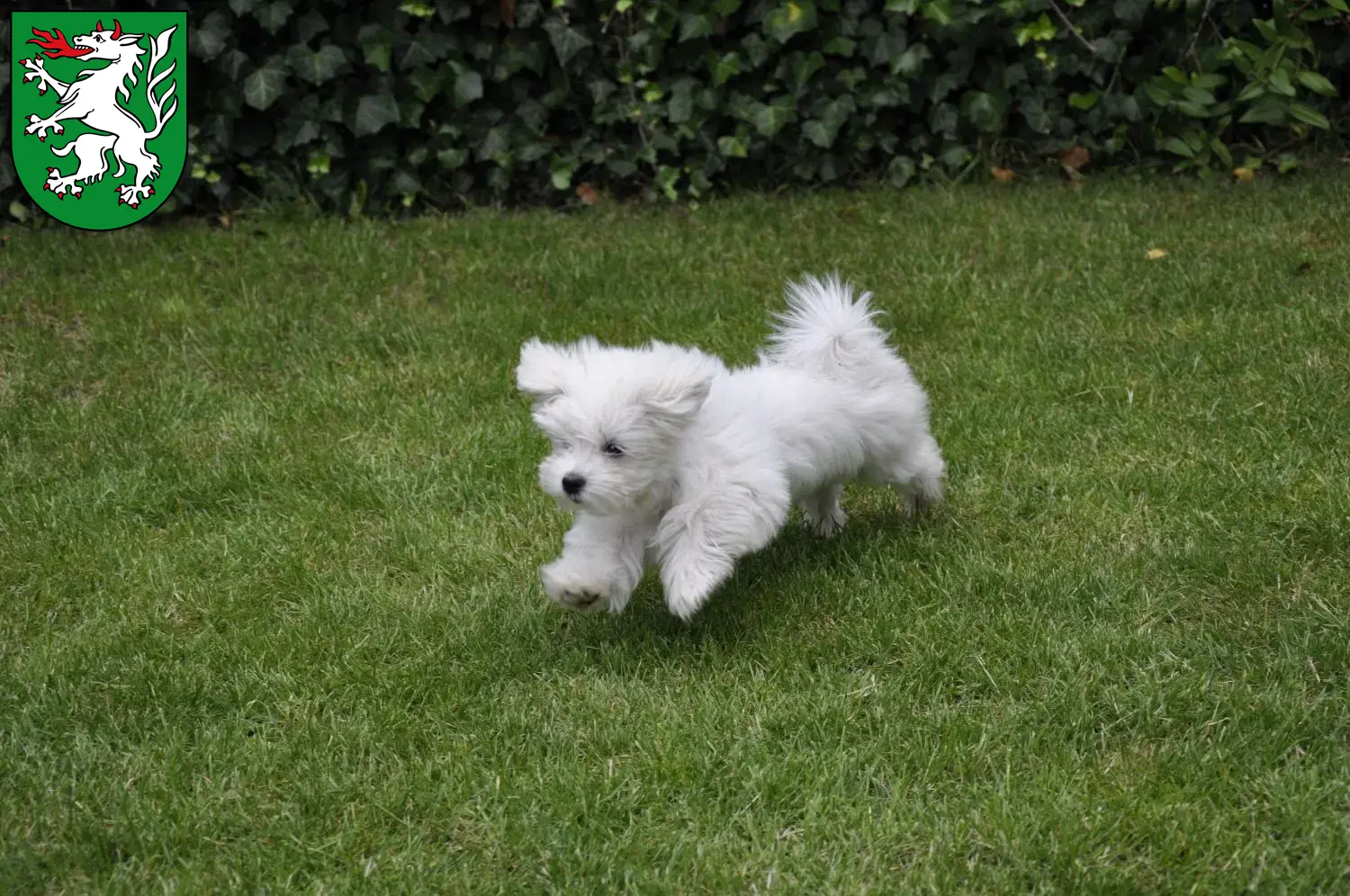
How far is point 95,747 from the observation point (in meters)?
3.42

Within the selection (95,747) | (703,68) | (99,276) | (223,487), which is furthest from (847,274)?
(95,747)

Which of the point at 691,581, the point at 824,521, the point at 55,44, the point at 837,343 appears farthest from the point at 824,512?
the point at 55,44

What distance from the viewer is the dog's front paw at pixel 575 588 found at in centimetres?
368

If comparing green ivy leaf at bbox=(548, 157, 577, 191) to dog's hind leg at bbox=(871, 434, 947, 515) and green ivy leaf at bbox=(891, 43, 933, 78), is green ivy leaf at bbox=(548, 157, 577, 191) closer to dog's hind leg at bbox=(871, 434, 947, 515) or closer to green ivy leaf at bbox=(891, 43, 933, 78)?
green ivy leaf at bbox=(891, 43, 933, 78)

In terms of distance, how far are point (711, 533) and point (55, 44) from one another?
540cm

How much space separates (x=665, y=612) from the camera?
413cm

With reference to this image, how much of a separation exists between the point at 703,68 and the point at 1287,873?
20.2 ft

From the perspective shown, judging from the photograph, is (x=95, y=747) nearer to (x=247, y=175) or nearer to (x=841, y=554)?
(x=841, y=554)

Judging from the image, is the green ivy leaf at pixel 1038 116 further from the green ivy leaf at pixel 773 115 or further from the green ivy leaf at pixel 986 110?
the green ivy leaf at pixel 773 115

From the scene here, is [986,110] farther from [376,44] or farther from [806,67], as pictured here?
Result: [376,44]

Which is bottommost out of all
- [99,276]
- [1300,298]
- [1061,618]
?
[99,276]

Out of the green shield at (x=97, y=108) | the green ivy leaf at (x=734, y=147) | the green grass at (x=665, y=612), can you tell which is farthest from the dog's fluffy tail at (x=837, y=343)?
the green shield at (x=97, y=108)

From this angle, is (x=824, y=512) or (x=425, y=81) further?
(x=425, y=81)

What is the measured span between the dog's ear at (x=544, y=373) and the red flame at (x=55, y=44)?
4697mm
